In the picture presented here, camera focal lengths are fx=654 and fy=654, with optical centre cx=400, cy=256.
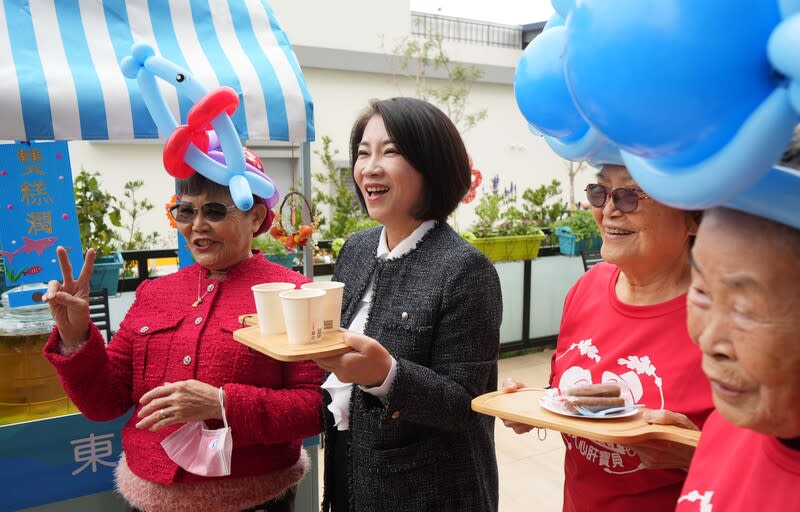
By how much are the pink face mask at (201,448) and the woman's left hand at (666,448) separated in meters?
0.96

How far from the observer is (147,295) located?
184 centimetres

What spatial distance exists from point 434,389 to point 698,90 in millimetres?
1056

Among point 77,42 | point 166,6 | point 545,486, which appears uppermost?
point 166,6

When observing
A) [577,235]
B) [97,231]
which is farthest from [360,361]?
[577,235]

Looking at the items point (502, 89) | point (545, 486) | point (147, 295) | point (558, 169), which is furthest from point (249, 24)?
point (558, 169)

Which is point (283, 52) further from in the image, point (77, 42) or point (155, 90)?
point (155, 90)

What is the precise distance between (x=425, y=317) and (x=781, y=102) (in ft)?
3.59

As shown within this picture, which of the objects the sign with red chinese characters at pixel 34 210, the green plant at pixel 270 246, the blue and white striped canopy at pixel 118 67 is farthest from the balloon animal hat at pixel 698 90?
the green plant at pixel 270 246

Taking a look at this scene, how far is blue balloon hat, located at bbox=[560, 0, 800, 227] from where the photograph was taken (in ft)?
1.78

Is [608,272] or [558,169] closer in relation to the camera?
[608,272]

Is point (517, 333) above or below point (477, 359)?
below

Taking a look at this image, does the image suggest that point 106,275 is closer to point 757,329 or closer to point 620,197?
point 620,197

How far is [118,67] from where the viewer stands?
2.39 meters

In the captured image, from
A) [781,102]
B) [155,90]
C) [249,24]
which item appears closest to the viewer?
[781,102]
